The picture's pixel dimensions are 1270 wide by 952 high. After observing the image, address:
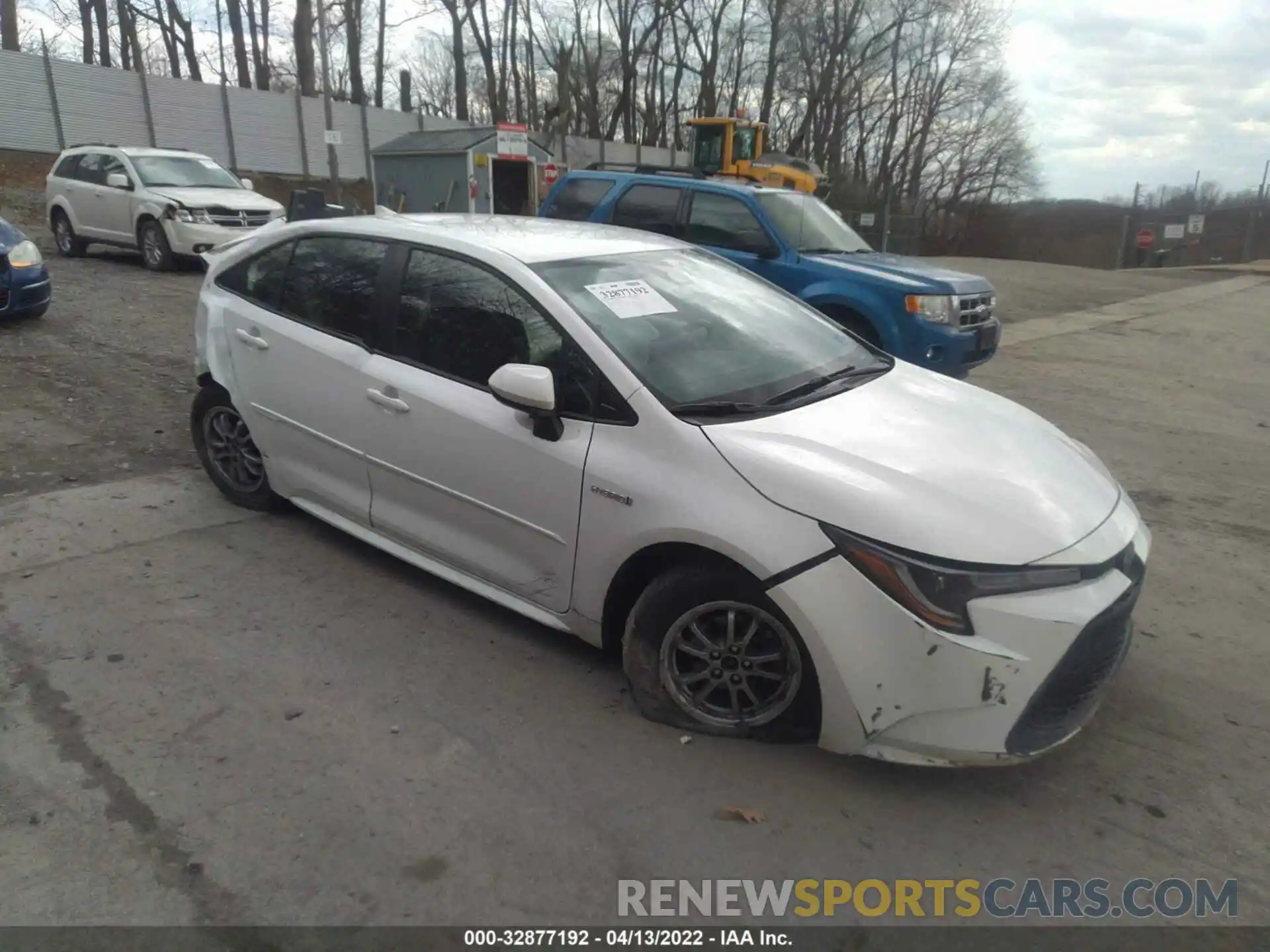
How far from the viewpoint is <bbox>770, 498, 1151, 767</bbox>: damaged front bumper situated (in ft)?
8.63

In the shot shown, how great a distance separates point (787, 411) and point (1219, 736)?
1.93 m

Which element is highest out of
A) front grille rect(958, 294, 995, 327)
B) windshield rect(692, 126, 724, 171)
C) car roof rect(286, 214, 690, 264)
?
windshield rect(692, 126, 724, 171)

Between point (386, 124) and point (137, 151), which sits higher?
point (386, 124)

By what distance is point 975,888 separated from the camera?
101 inches

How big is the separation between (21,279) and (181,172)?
19.3 feet

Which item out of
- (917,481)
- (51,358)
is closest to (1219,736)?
(917,481)

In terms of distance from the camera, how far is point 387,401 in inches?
150

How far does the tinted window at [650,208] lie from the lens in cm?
885

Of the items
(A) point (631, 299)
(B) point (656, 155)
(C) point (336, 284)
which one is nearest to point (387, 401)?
(C) point (336, 284)

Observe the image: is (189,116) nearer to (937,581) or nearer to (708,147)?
(708,147)

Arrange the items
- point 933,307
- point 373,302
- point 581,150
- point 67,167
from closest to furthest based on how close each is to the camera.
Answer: point 373,302, point 933,307, point 67,167, point 581,150

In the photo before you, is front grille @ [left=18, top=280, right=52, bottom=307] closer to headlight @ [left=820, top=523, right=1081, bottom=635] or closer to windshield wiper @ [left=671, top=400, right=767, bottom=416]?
windshield wiper @ [left=671, top=400, right=767, bottom=416]

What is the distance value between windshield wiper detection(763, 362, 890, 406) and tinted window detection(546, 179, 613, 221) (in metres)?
5.83

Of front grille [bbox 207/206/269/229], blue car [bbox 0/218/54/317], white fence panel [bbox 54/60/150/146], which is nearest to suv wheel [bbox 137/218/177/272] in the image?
front grille [bbox 207/206/269/229]
